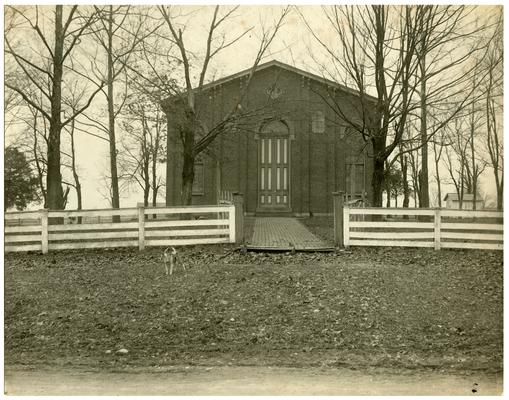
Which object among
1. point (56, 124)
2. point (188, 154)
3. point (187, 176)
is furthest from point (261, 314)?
point (187, 176)

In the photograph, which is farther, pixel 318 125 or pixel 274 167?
pixel 274 167

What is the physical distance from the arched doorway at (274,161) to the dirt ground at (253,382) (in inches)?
734

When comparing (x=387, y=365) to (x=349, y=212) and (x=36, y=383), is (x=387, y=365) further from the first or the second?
(x=349, y=212)

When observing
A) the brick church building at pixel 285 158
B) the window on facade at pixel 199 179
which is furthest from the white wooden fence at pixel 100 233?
the window on facade at pixel 199 179

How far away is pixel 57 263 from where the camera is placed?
10.7 metres

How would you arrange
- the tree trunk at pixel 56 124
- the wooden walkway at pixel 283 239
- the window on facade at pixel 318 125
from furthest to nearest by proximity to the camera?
1. the window on facade at pixel 318 125
2. the tree trunk at pixel 56 124
3. the wooden walkway at pixel 283 239

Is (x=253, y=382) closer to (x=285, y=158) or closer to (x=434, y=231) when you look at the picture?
(x=434, y=231)

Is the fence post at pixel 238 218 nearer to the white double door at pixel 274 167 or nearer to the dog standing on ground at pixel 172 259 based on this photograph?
the dog standing on ground at pixel 172 259

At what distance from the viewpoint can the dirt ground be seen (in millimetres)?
5051

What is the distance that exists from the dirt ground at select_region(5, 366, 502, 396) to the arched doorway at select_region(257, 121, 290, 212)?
18637 millimetres

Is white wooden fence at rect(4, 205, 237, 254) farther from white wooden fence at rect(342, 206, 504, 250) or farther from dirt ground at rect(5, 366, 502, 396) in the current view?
dirt ground at rect(5, 366, 502, 396)

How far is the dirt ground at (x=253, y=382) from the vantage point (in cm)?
505

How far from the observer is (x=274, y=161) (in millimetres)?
→ 23953

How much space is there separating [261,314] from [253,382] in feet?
5.67
